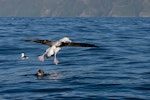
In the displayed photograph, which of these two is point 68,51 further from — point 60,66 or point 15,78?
point 15,78

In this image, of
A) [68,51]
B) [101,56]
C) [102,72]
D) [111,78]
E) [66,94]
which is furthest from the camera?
[68,51]

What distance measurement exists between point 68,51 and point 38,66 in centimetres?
836

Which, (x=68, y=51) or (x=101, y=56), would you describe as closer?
(x=101, y=56)

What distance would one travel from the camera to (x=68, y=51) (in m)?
34.2

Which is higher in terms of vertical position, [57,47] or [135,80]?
[57,47]

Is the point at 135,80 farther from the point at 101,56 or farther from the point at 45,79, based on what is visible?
the point at 101,56

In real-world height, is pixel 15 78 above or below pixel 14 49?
below

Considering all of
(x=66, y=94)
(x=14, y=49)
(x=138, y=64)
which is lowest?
(x=66, y=94)

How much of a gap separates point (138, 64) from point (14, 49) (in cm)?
1357

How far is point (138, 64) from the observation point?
25984 millimetres

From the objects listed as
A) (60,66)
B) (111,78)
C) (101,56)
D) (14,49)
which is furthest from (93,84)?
(14,49)

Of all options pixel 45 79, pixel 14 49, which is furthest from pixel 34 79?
pixel 14 49

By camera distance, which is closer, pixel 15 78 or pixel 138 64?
pixel 15 78

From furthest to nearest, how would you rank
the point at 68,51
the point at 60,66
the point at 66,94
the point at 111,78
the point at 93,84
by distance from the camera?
the point at 68,51 < the point at 60,66 < the point at 111,78 < the point at 93,84 < the point at 66,94
